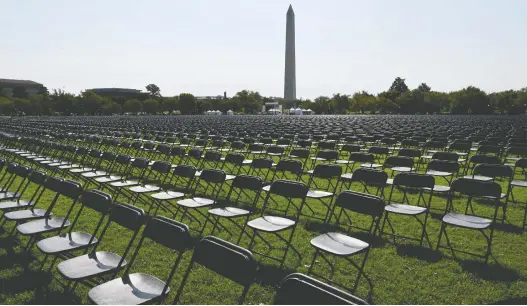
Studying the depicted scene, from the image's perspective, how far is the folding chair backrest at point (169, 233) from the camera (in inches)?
114

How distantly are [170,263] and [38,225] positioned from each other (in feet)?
5.23

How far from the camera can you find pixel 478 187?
4.57 meters

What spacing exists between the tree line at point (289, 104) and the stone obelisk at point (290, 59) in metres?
4.37

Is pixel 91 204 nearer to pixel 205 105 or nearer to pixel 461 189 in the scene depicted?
pixel 461 189

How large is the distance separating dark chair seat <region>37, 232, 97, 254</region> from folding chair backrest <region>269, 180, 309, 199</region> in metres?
2.18

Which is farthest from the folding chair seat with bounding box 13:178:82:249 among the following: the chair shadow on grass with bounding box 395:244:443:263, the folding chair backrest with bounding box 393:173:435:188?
the folding chair backrest with bounding box 393:173:435:188

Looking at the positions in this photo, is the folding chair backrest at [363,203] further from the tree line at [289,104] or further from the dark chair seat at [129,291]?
the tree line at [289,104]

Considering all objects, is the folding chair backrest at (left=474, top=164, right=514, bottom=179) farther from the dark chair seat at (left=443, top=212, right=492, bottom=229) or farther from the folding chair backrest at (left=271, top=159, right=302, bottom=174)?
the folding chair backrest at (left=271, top=159, right=302, bottom=174)

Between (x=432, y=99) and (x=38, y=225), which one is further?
(x=432, y=99)

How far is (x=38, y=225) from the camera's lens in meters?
4.27

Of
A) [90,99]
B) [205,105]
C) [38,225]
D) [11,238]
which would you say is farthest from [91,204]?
[205,105]

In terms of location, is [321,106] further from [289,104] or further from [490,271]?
[490,271]

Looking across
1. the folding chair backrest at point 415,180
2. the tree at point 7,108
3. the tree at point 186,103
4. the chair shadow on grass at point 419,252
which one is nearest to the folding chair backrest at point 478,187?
the folding chair backrest at point 415,180

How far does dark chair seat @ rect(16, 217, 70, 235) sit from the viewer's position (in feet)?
13.3
